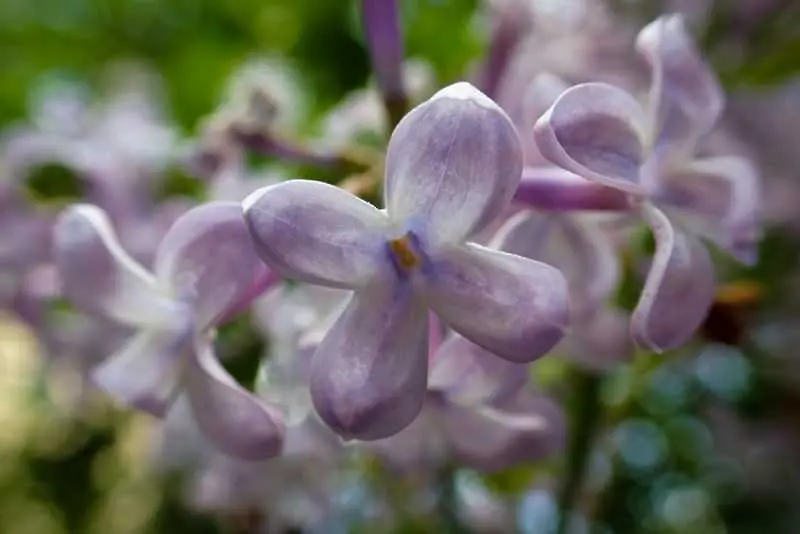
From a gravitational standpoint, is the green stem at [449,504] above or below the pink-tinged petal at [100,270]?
below

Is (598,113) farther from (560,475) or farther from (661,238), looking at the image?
(560,475)

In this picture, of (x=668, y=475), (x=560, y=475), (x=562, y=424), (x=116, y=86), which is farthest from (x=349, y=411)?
(x=116, y=86)

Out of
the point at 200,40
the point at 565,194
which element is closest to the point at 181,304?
the point at 565,194

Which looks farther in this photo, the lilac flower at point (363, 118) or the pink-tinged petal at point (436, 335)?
the lilac flower at point (363, 118)

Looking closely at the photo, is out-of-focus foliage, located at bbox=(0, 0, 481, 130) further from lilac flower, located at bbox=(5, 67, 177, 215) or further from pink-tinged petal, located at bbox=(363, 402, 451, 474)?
pink-tinged petal, located at bbox=(363, 402, 451, 474)

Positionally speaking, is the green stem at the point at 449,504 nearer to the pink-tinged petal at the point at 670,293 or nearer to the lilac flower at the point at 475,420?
the lilac flower at the point at 475,420

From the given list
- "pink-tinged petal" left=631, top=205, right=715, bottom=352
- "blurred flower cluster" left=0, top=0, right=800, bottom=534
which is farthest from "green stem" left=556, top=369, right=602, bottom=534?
"pink-tinged petal" left=631, top=205, right=715, bottom=352

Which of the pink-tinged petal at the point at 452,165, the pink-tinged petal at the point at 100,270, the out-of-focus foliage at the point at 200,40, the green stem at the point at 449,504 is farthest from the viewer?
the out-of-focus foliage at the point at 200,40

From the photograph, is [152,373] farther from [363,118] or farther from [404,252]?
[363,118]

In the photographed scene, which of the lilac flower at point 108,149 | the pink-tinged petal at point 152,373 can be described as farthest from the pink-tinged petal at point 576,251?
the lilac flower at point 108,149
